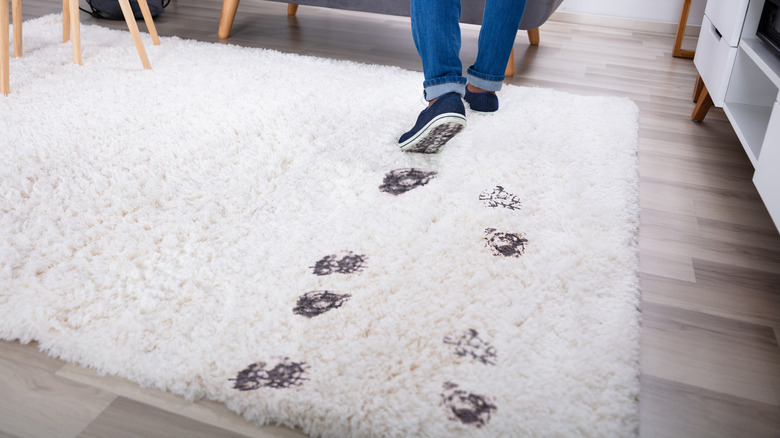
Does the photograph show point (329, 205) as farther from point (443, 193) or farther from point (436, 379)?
point (436, 379)

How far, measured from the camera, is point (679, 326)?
0.93m

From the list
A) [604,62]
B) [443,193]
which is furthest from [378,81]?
[604,62]

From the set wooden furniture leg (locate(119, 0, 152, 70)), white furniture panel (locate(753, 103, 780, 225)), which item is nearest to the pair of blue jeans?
white furniture panel (locate(753, 103, 780, 225))

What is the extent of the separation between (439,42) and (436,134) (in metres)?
0.22

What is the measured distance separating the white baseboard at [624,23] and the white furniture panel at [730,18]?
1.37 m

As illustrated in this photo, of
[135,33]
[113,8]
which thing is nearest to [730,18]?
[135,33]

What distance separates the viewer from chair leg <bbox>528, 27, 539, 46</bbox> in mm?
2536

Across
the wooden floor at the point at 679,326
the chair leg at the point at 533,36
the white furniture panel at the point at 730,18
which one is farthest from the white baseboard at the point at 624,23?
the white furniture panel at the point at 730,18

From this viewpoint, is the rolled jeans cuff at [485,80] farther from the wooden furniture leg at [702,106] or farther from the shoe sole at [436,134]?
the wooden furniture leg at [702,106]

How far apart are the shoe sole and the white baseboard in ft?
6.69

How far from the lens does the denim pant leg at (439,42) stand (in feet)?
4.32

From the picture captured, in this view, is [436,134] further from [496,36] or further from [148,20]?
[148,20]

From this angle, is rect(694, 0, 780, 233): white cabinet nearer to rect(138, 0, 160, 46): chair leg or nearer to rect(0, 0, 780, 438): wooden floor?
rect(0, 0, 780, 438): wooden floor

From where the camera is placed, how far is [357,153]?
1441mm
